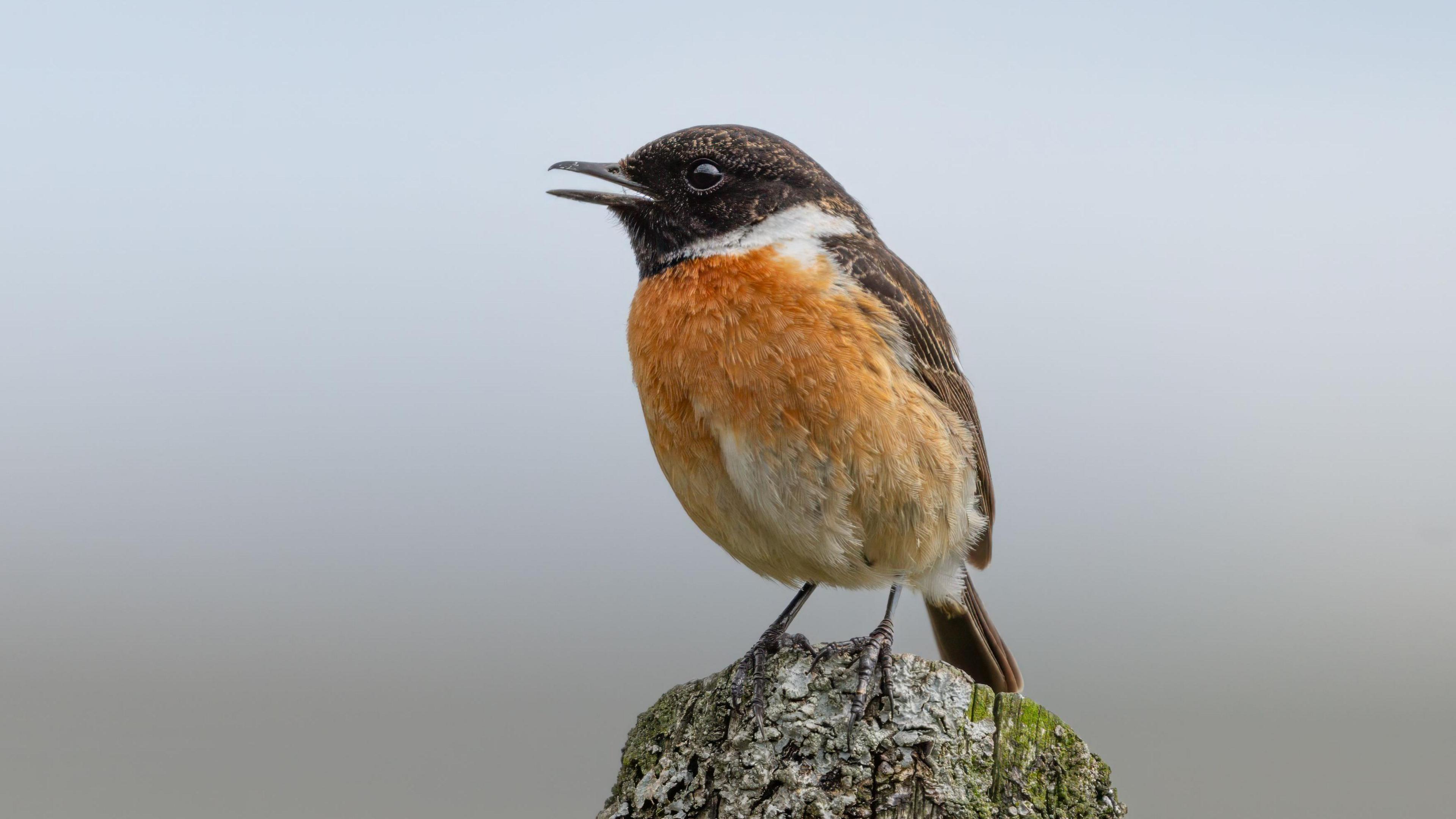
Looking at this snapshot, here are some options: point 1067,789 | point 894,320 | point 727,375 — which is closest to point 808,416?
point 727,375

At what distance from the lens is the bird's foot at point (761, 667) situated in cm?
332

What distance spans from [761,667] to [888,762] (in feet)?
1.82

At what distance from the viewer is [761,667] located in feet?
11.6

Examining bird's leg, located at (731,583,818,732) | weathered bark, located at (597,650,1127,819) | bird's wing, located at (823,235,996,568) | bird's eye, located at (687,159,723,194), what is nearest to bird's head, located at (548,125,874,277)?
bird's eye, located at (687,159,723,194)

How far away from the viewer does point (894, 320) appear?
4352 millimetres

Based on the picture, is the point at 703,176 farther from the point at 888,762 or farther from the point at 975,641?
the point at 888,762

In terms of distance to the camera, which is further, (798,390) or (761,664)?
A: (798,390)

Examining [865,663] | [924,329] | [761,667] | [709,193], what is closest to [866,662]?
[865,663]

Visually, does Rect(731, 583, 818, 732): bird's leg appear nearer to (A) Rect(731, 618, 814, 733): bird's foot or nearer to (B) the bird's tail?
(A) Rect(731, 618, 814, 733): bird's foot

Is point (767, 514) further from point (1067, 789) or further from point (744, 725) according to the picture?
point (1067, 789)

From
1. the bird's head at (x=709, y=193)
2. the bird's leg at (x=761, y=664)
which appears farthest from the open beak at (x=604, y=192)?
the bird's leg at (x=761, y=664)

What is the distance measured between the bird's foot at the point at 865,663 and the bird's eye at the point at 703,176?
2.07 meters

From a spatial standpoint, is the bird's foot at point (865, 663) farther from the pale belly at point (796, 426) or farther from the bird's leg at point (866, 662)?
the pale belly at point (796, 426)

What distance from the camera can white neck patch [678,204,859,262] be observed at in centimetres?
450
